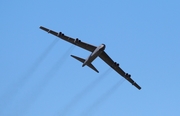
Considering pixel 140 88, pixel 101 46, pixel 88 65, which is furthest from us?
pixel 140 88

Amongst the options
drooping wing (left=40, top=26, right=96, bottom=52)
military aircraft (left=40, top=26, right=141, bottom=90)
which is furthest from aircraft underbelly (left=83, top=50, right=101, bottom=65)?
drooping wing (left=40, top=26, right=96, bottom=52)

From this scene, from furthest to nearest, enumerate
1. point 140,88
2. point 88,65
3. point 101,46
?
1. point 140,88
2. point 88,65
3. point 101,46

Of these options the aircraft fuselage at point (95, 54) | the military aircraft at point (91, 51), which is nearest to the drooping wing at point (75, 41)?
the military aircraft at point (91, 51)

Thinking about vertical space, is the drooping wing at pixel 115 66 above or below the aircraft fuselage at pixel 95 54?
above

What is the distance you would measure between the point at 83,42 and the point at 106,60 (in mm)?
7239

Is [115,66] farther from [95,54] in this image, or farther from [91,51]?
[95,54]

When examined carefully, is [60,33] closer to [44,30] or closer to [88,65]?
[44,30]

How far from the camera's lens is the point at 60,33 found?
83125 millimetres

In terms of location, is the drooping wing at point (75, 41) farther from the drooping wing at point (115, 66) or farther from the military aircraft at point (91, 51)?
the drooping wing at point (115, 66)

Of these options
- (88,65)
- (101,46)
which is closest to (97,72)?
(88,65)

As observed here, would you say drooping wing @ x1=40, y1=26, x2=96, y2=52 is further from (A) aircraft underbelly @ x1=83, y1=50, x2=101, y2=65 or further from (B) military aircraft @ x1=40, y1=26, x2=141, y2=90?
(A) aircraft underbelly @ x1=83, y1=50, x2=101, y2=65

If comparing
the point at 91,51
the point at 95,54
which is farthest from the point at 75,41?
the point at 95,54

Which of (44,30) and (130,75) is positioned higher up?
(130,75)

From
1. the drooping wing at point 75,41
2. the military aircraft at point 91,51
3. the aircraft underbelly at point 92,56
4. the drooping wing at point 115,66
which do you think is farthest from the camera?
the drooping wing at point 115,66
